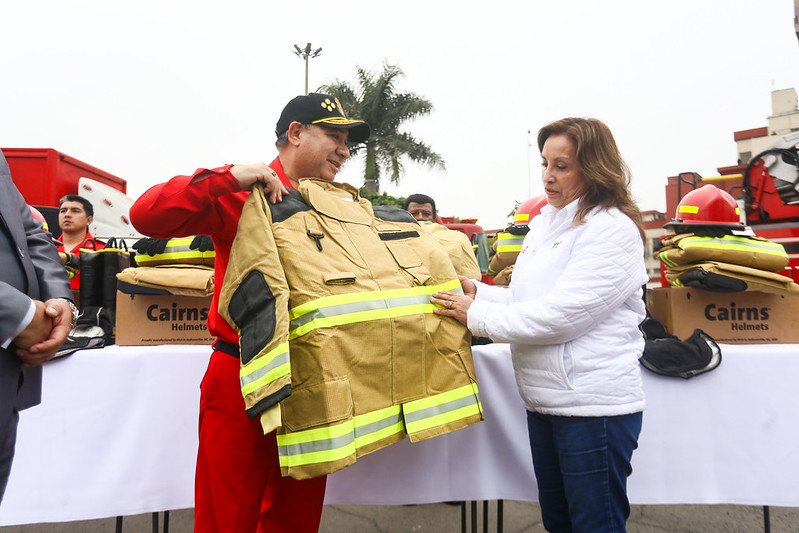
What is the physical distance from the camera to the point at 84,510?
2.20m

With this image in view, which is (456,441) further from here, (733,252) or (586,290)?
(733,252)

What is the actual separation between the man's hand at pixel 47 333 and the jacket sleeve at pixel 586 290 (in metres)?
1.41

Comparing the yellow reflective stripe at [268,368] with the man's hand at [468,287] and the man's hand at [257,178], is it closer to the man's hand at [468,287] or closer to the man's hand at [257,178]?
the man's hand at [257,178]

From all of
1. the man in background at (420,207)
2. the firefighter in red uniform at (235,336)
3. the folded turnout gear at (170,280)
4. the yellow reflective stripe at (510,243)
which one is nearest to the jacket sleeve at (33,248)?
the firefighter in red uniform at (235,336)

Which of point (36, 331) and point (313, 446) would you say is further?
point (313, 446)

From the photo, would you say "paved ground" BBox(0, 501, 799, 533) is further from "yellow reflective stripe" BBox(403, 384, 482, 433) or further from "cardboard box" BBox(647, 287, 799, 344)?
"yellow reflective stripe" BBox(403, 384, 482, 433)

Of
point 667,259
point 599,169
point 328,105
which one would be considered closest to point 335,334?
point 328,105

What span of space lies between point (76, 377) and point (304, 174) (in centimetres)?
157

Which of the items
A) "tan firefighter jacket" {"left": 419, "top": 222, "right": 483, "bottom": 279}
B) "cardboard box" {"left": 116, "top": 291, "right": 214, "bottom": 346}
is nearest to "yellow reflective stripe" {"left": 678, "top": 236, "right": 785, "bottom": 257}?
"tan firefighter jacket" {"left": 419, "top": 222, "right": 483, "bottom": 279}

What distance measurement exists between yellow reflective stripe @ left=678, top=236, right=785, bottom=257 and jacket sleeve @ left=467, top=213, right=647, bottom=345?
3.70ft

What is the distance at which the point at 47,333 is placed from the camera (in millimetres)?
1285

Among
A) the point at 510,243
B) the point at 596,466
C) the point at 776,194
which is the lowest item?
the point at 596,466

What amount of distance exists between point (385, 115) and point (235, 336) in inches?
782

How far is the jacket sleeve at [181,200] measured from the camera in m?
1.46
